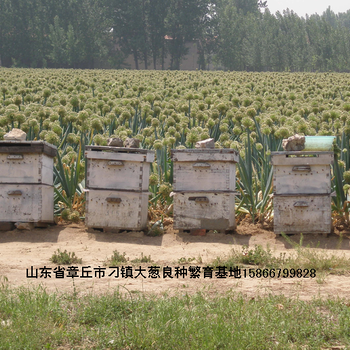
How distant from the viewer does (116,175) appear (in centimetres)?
733

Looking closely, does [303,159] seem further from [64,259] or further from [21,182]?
[21,182]

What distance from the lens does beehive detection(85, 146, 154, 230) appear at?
7289 mm

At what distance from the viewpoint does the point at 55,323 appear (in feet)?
11.5

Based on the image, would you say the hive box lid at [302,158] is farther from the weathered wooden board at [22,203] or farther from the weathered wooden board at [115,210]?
the weathered wooden board at [22,203]

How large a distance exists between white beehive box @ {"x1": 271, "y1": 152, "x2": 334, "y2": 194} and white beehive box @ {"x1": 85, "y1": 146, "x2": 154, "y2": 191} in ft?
5.72

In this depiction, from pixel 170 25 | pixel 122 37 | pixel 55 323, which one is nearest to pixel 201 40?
pixel 170 25

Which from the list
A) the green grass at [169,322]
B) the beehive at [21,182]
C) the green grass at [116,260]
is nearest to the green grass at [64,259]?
the green grass at [116,260]

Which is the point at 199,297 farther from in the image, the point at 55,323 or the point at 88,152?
the point at 88,152

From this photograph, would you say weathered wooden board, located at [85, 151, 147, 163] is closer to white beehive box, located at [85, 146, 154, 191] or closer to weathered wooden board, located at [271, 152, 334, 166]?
white beehive box, located at [85, 146, 154, 191]

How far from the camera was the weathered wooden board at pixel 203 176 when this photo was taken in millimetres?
7297

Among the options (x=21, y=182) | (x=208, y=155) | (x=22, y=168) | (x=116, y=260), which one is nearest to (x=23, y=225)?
(x=21, y=182)

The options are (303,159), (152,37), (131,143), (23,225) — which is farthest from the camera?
(152,37)

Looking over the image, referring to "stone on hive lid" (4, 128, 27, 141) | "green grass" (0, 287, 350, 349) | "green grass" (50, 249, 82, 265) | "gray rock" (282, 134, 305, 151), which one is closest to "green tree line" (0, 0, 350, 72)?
"stone on hive lid" (4, 128, 27, 141)

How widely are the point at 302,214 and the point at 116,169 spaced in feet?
8.23
